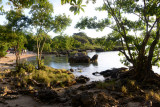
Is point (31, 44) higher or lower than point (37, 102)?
higher

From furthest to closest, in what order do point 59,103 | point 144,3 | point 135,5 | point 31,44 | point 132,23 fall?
point 31,44
point 132,23
point 135,5
point 144,3
point 59,103

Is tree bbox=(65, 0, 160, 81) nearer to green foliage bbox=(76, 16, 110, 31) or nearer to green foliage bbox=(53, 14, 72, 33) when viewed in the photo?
green foliage bbox=(76, 16, 110, 31)

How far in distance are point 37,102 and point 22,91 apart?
2.16m

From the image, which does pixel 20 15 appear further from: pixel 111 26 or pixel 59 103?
pixel 59 103

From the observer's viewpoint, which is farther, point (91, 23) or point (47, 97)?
point (91, 23)

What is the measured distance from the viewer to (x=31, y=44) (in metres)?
78.0

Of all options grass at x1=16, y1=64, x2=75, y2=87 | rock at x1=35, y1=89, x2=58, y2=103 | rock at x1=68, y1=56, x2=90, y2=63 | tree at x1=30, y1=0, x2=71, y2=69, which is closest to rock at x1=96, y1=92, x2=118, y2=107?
rock at x1=35, y1=89, x2=58, y2=103

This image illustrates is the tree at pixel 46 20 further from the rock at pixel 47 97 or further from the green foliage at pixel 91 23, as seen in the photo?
the rock at pixel 47 97

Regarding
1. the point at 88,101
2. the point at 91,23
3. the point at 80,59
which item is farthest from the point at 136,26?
the point at 80,59

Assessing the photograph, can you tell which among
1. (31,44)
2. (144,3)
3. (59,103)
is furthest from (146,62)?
(31,44)

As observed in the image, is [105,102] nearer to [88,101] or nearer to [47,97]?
[88,101]

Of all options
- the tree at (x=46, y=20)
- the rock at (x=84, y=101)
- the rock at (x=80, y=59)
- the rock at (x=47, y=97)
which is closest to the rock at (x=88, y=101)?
the rock at (x=84, y=101)

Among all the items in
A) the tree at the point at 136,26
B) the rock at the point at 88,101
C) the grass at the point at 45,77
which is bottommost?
the grass at the point at 45,77

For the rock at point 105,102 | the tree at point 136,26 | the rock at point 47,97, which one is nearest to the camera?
the rock at point 105,102
